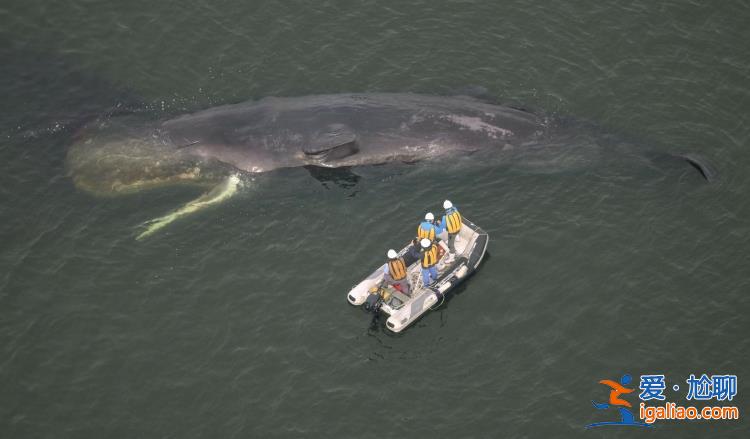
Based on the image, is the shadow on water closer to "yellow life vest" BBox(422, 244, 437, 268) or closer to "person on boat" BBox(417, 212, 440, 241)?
"person on boat" BBox(417, 212, 440, 241)

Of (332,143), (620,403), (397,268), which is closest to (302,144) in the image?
(332,143)

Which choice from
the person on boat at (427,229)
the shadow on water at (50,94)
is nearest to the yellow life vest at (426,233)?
the person on boat at (427,229)

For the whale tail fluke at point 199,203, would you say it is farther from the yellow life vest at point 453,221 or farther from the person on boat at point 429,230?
the yellow life vest at point 453,221

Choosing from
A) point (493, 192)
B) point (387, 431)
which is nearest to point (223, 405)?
point (387, 431)

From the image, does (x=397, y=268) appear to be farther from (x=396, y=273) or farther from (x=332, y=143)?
(x=332, y=143)

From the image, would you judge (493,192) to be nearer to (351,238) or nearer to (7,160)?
(351,238)

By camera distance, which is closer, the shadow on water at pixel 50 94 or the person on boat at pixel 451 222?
the person on boat at pixel 451 222
